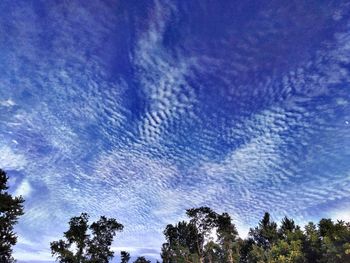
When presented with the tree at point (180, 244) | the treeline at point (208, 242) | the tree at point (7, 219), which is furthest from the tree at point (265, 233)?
the tree at point (7, 219)

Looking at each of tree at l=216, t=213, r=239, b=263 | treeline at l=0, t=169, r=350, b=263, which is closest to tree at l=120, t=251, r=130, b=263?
treeline at l=0, t=169, r=350, b=263

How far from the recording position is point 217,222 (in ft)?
195

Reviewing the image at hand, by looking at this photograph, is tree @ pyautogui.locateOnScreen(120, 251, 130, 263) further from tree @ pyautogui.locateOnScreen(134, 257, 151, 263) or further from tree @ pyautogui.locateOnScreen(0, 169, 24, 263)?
tree @ pyautogui.locateOnScreen(0, 169, 24, 263)

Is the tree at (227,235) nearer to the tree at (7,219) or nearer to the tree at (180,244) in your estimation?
the tree at (180,244)

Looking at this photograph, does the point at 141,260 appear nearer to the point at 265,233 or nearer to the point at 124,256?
the point at 124,256

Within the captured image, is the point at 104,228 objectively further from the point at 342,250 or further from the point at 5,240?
the point at 342,250

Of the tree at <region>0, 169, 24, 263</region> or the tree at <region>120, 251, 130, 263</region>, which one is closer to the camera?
the tree at <region>0, 169, 24, 263</region>

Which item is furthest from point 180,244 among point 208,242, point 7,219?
point 7,219

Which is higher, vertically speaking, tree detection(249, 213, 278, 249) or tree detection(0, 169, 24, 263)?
tree detection(249, 213, 278, 249)

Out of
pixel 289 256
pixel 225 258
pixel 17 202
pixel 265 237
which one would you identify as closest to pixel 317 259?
pixel 289 256

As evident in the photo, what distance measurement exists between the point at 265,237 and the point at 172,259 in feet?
82.2

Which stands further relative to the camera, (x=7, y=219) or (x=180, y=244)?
(x=180, y=244)

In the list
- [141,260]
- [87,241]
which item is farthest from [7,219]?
[141,260]

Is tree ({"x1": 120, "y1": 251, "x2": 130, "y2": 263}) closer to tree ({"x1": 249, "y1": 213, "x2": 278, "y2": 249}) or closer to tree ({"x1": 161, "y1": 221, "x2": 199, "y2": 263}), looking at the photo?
tree ({"x1": 161, "y1": 221, "x2": 199, "y2": 263})
